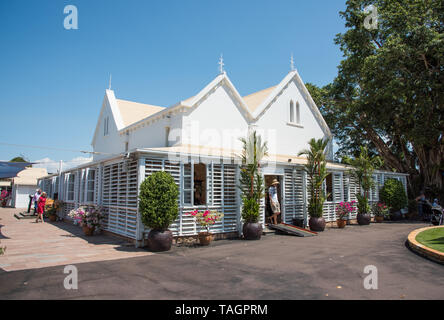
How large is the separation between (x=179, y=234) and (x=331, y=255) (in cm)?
494

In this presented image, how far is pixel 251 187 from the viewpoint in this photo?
39.0ft

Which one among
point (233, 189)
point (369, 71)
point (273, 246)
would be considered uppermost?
point (369, 71)

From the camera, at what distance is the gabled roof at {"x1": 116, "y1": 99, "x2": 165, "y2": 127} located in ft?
73.3

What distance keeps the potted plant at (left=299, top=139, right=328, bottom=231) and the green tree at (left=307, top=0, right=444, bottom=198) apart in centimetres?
754

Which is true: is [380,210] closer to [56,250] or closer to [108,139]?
[56,250]

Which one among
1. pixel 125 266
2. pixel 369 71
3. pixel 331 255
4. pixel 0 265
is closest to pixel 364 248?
pixel 331 255

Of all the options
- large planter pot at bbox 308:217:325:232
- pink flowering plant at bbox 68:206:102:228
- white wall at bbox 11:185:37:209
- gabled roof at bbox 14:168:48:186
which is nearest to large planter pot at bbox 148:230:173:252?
pink flowering plant at bbox 68:206:102:228

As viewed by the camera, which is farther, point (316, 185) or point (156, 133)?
point (156, 133)

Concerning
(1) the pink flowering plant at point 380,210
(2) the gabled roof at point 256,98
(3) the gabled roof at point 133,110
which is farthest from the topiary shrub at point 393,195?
(3) the gabled roof at point 133,110

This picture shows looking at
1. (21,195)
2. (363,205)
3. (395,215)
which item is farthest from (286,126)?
(21,195)

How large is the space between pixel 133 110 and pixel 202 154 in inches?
553

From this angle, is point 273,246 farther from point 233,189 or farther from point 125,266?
point 125,266

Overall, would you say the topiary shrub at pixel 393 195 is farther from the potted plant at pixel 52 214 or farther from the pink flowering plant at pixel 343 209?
the potted plant at pixel 52 214
